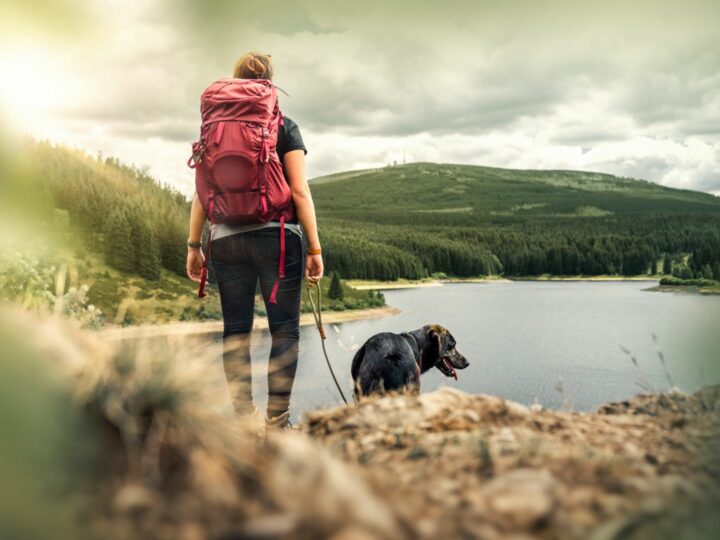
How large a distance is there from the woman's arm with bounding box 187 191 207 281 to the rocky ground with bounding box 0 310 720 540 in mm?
1328

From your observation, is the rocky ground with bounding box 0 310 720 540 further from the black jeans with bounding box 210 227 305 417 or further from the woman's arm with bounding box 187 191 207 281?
the woman's arm with bounding box 187 191 207 281

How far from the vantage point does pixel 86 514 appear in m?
1.36

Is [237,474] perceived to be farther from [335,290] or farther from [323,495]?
[335,290]

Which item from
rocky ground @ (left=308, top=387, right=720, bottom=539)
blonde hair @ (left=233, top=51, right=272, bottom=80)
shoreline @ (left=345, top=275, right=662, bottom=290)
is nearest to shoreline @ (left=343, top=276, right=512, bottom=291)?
shoreline @ (left=345, top=275, right=662, bottom=290)

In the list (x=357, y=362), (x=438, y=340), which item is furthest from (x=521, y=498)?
(x=438, y=340)

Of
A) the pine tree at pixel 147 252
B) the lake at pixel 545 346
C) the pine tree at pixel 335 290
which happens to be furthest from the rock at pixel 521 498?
the pine tree at pixel 335 290

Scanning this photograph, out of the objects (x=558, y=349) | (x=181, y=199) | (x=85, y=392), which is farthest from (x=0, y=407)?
(x=181, y=199)

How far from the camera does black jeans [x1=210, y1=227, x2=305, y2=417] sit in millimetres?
3467

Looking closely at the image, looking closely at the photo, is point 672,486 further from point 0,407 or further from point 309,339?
point 309,339

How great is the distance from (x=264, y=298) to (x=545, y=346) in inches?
1663

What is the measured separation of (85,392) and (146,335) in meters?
0.59

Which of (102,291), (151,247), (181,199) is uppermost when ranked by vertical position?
(181,199)

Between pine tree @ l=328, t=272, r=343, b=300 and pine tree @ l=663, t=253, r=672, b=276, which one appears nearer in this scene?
pine tree @ l=328, t=272, r=343, b=300

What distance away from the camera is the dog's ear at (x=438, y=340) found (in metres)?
6.04
